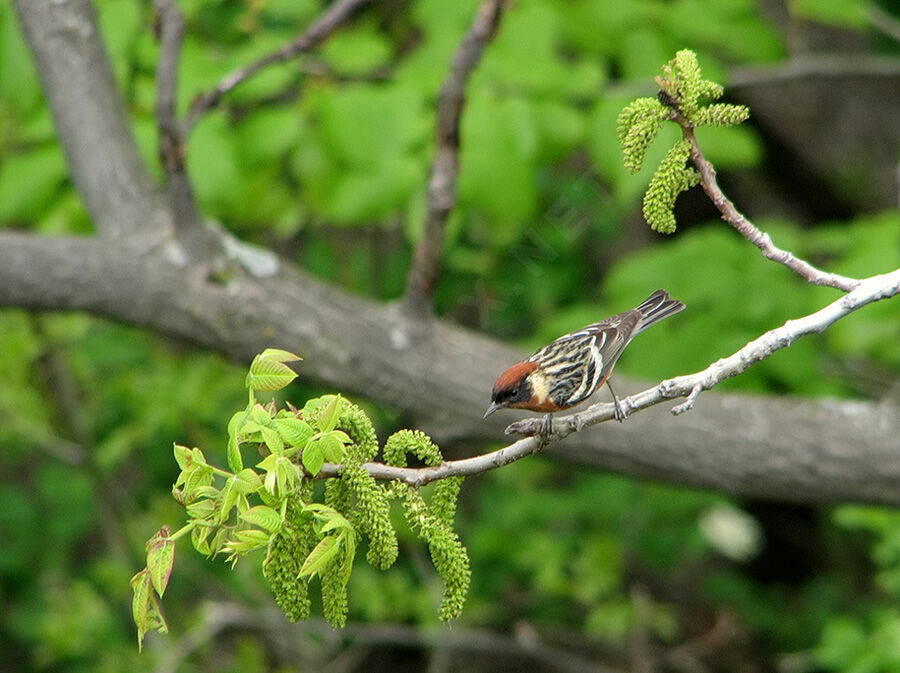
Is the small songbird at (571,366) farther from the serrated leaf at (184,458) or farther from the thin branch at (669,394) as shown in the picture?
the serrated leaf at (184,458)

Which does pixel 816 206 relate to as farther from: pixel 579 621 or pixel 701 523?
pixel 579 621

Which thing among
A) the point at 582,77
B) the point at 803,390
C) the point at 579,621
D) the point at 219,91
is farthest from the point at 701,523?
the point at 219,91

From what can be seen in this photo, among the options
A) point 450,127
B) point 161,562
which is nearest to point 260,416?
point 161,562

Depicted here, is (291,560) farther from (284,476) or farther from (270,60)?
(270,60)

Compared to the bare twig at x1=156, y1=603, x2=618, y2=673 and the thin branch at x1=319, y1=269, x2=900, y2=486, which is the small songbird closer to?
the thin branch at x1=319, y1=269, x2=900, y2=486

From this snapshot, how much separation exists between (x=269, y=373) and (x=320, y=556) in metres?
0.30

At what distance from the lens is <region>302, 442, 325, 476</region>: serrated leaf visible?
1507mm

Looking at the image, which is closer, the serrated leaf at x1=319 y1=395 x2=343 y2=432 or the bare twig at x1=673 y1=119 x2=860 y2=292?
the serrated leaf at x1=319 y1=395 x2=343 y2=432

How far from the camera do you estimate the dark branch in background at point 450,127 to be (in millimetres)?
3316

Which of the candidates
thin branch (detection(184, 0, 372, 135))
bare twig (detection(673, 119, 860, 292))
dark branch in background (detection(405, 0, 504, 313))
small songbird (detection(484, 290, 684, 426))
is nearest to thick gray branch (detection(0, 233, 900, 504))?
A: dark branch in background (detection(405, 0, 504, 313))

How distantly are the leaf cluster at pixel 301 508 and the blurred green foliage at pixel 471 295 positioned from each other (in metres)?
2.24

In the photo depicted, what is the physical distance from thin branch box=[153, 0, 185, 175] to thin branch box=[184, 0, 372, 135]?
6cm

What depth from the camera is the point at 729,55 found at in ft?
17.6

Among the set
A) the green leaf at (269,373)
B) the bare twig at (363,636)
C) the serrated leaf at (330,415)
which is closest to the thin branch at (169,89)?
the green leaf at (269,373)
